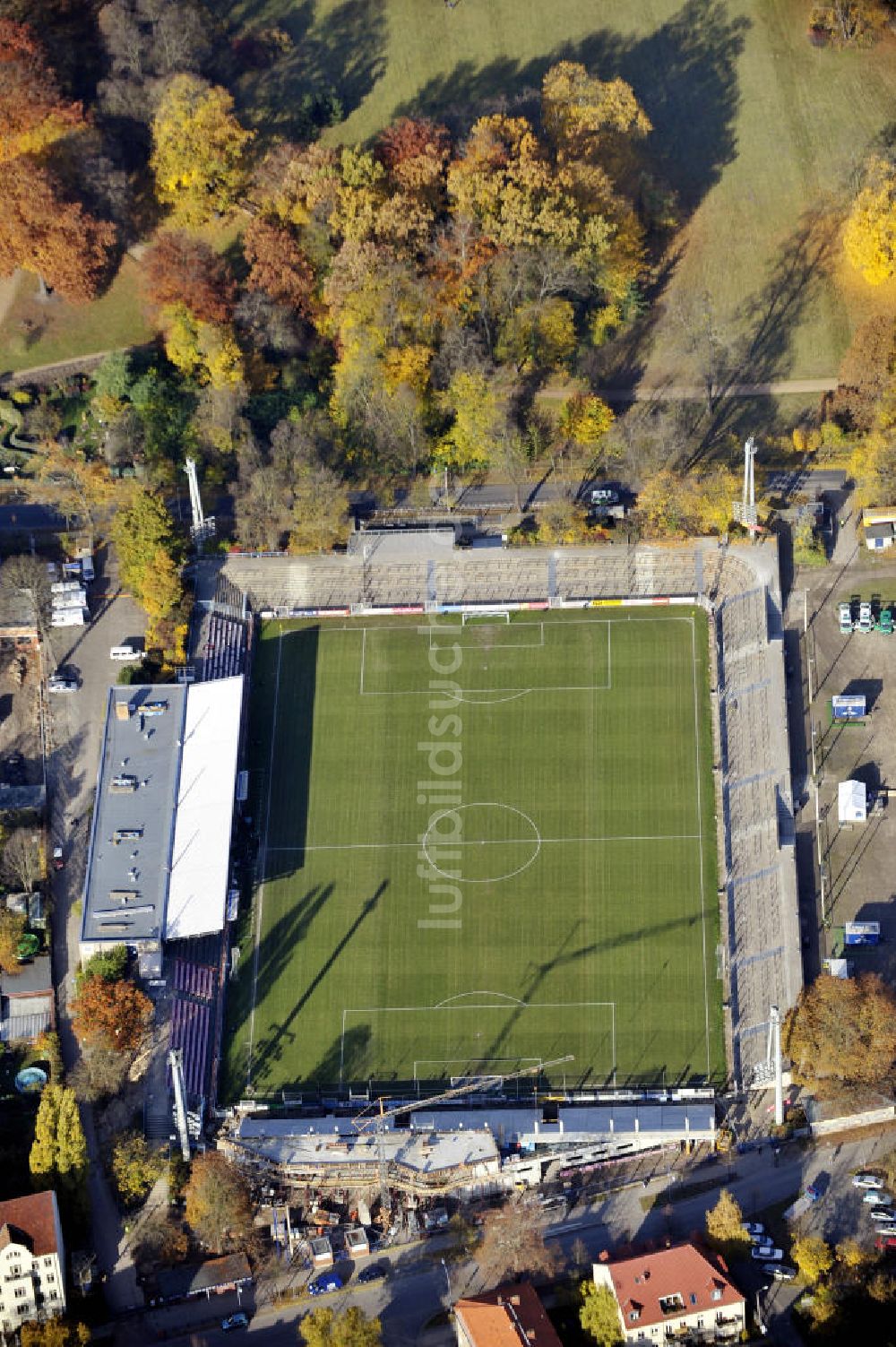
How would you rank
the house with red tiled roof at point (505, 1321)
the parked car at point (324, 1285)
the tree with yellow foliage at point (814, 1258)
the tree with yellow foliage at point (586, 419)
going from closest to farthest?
the house with red tiled roof at point (505, 1321) < the tree with yellow foliage at point (814, 1258) < the parked car at point (324, 1285) < the tree with yellow foliage at point (586, 419)

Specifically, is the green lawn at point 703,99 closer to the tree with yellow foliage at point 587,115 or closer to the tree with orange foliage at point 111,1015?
the tree with yellow foliage at point 587,115

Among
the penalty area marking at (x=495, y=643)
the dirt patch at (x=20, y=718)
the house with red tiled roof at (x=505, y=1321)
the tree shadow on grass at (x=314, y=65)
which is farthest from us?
the tree shadow on grass at (x=314, y=65)

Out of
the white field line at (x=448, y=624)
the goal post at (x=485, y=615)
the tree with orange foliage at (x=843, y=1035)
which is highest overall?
the goal post at (x=485, y=615)

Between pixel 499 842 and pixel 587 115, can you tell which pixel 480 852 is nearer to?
pixel 499 842

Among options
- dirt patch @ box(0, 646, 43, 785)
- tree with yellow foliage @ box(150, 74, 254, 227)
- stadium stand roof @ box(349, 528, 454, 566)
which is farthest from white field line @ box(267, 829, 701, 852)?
tree with yellow foliage @ box(150, 74, 254, 227)

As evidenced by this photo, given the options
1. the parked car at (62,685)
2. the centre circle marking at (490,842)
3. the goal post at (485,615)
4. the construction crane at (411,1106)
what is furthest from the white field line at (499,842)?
the parked car at (62,685)

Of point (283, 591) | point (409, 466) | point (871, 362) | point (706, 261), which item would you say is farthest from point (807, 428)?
point (283, 591)

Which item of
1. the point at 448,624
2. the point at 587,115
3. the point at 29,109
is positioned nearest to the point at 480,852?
the point at 448,624

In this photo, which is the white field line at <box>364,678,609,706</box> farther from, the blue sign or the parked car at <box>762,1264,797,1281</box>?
the parked car at <box>762,1264,797,1281</box>
